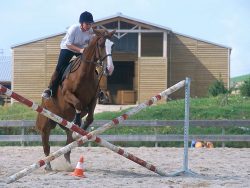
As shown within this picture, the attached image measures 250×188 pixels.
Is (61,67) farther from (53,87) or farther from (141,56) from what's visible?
(141,56)

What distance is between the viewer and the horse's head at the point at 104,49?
8.84m

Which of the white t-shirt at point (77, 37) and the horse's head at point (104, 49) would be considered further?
the white t-shirt at point (77, 37)

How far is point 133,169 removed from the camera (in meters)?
10.9

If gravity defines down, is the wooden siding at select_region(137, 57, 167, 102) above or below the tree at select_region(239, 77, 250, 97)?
above

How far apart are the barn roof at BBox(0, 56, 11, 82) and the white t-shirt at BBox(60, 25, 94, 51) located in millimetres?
44509

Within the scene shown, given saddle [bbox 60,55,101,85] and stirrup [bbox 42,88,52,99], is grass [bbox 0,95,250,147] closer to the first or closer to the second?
stirrup [bbox 42,88,52,99]

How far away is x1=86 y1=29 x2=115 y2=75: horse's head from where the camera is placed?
8837 mm

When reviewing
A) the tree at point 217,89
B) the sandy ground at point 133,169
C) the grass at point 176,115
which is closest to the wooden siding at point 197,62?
the tree at point 217,89

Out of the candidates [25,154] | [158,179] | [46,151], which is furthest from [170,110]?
[158,179]

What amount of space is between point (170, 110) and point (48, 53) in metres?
15.9

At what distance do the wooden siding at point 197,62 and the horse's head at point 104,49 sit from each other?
105 feet

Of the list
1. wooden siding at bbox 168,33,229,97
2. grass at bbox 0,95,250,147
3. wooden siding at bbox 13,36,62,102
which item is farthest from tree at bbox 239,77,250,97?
wooden siding at bbox 13,36,62,102

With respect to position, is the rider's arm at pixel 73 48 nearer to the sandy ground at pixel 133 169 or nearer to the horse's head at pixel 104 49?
the horse's head at pixel 104 49

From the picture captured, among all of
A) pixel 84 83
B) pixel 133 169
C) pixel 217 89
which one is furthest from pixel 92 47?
pixel 217 89
